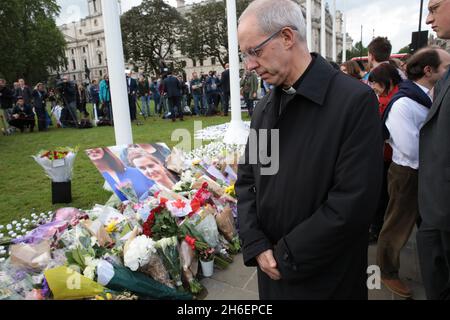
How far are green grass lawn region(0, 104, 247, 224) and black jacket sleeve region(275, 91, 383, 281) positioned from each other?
155 inches

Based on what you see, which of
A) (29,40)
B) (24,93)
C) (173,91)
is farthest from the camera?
(29,40)

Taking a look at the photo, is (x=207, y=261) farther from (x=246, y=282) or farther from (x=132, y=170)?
(x=132, y=170)

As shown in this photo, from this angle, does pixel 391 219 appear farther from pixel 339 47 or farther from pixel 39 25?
pixel 339 47

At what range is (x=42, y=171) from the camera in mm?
6840

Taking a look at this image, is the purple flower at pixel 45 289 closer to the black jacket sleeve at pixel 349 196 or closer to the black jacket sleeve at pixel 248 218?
the black jacket sleeve at pixel 248 218

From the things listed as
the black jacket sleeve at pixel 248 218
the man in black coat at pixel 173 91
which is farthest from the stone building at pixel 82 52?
the black jacket sleeve at pixel 248 218

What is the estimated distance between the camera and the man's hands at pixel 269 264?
5.03 ft

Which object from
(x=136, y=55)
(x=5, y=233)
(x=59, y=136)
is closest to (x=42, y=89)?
(x=59, y=136)

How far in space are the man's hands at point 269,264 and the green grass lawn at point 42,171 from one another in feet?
12.2

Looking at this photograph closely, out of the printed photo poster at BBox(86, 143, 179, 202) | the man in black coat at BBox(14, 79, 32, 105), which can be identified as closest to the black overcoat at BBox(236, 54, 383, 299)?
the printed photo poster at BBox(86, 143, 179, 202)

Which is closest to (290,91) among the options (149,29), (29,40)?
(29,40)

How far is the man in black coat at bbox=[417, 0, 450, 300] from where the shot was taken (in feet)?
5.35

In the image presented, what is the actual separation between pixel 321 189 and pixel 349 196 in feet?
0.40
